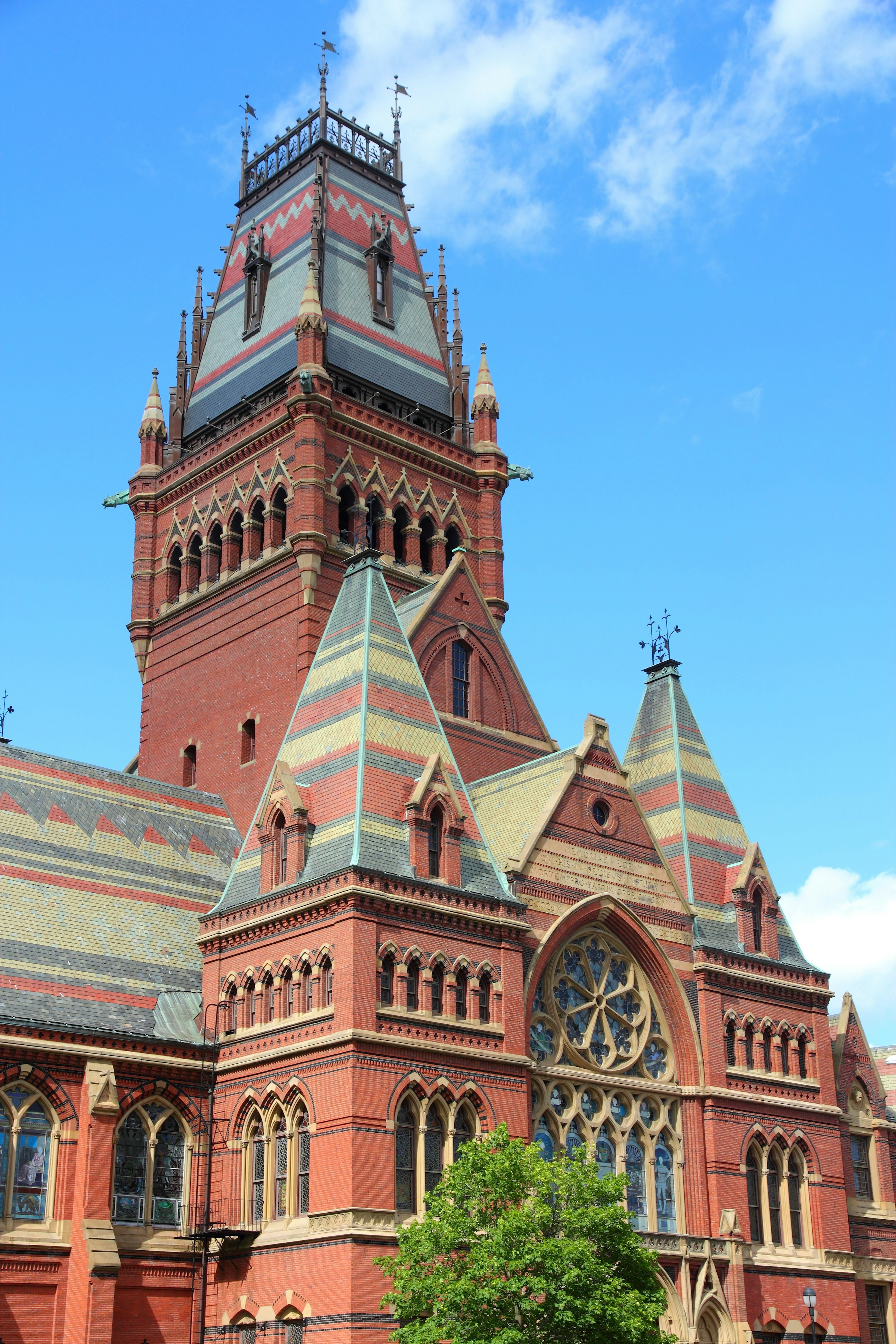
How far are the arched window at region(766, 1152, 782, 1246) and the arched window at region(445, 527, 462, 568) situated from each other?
2504 cm

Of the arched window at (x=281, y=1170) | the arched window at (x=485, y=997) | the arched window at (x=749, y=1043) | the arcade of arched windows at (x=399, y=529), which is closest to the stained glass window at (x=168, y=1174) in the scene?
the arched window at (x=281, y=1170)

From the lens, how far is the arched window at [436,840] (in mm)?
42219

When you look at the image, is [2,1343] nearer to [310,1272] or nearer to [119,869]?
[310,1272]

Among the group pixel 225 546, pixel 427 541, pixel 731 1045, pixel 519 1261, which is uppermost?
pixel 427 541

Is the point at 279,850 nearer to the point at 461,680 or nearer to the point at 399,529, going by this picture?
the point at 461,680

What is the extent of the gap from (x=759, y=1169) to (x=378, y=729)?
16818mm

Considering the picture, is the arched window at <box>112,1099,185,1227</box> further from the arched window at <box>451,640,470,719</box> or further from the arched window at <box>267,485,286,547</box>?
the arched window at <box>267,485,286,547</box>

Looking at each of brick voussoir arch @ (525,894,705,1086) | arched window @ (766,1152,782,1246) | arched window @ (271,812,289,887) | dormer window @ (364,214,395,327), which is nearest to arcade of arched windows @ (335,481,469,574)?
dormer window @ (364,214,395,327)

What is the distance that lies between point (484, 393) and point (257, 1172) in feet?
115

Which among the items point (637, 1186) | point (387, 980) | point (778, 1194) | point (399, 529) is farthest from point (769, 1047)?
point (399, 529)

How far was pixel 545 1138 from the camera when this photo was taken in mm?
43094

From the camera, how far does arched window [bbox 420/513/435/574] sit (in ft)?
203

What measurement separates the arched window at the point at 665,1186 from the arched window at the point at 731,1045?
3.35 meters

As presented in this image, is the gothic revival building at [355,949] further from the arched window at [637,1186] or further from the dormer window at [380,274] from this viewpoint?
the dormer window at [380,274]
